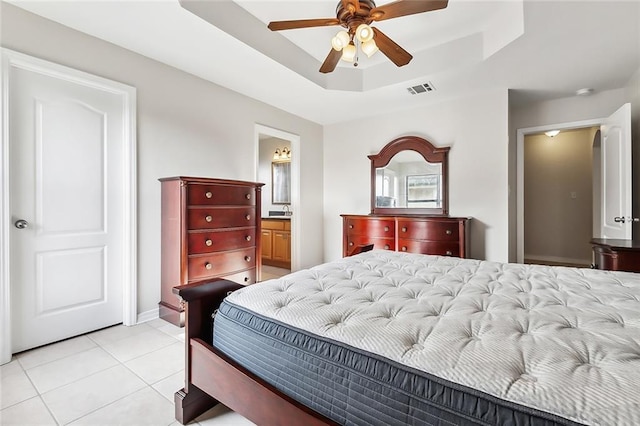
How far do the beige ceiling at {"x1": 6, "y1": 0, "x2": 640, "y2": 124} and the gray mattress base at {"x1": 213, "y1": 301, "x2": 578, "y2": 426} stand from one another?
238cm

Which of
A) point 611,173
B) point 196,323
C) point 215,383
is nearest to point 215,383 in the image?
point 215,383

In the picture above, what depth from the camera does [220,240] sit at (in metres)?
2.85

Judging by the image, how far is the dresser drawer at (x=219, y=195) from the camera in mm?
2623

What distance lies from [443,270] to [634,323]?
850 mm

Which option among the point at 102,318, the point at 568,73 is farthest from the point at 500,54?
the point at 102,318

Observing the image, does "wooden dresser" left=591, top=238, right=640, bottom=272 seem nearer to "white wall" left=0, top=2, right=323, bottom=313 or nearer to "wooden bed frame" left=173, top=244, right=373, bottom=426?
"wooden bed frame" left=173, top=244, right=373, bottom=426

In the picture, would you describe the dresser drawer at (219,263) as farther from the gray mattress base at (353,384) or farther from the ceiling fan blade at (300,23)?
the ceiling fan blade at (300,23)

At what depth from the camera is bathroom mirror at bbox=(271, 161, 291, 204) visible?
5.66m

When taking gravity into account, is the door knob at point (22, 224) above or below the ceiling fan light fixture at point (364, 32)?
below

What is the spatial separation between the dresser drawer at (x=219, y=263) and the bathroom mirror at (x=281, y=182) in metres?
2.59

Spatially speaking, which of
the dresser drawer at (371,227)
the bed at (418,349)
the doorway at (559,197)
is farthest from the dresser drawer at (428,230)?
the doorway at (559,197)

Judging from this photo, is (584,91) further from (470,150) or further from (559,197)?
(559,197)

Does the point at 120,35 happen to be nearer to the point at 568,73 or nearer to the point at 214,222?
the point at 214,222

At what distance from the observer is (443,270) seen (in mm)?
1758
